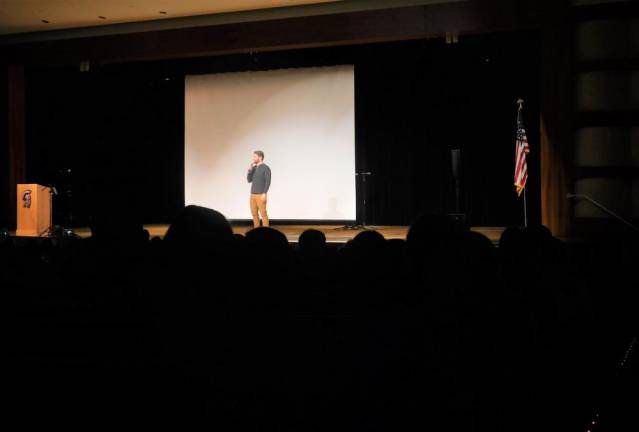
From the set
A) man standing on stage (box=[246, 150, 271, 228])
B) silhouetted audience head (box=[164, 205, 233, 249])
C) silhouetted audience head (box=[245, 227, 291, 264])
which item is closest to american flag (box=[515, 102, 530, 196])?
man standing on stage (box=[246, 150, 271, 228])

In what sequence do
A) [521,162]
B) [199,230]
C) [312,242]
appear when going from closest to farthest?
[199,230], [312,242], [521,162]

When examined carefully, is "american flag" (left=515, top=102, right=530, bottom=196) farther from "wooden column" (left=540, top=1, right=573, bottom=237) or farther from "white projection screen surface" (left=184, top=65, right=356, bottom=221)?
"white projection screen surface" (left=184, top=65, right=356, bottom=221)

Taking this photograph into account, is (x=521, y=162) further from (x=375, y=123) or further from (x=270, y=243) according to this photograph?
(x=270, y=243)

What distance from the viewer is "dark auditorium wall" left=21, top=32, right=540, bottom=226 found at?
9.36 meters

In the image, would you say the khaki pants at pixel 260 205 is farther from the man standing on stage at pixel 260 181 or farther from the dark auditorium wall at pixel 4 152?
the dark auditorium wall at pixel 4 152

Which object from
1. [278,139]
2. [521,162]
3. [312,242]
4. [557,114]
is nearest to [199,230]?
[312,242]

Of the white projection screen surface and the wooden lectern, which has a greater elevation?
the white projection screen surface

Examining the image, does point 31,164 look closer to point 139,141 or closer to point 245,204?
point 139,141

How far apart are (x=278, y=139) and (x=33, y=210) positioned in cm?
417

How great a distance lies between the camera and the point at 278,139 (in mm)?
10258

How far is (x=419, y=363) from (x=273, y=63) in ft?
30.5

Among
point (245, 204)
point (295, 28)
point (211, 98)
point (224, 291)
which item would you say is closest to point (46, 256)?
point (224, 291)

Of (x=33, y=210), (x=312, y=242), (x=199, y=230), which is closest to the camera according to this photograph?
(x=199, y=230)

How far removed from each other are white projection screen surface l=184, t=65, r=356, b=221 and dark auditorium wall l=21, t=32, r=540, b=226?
30cm
